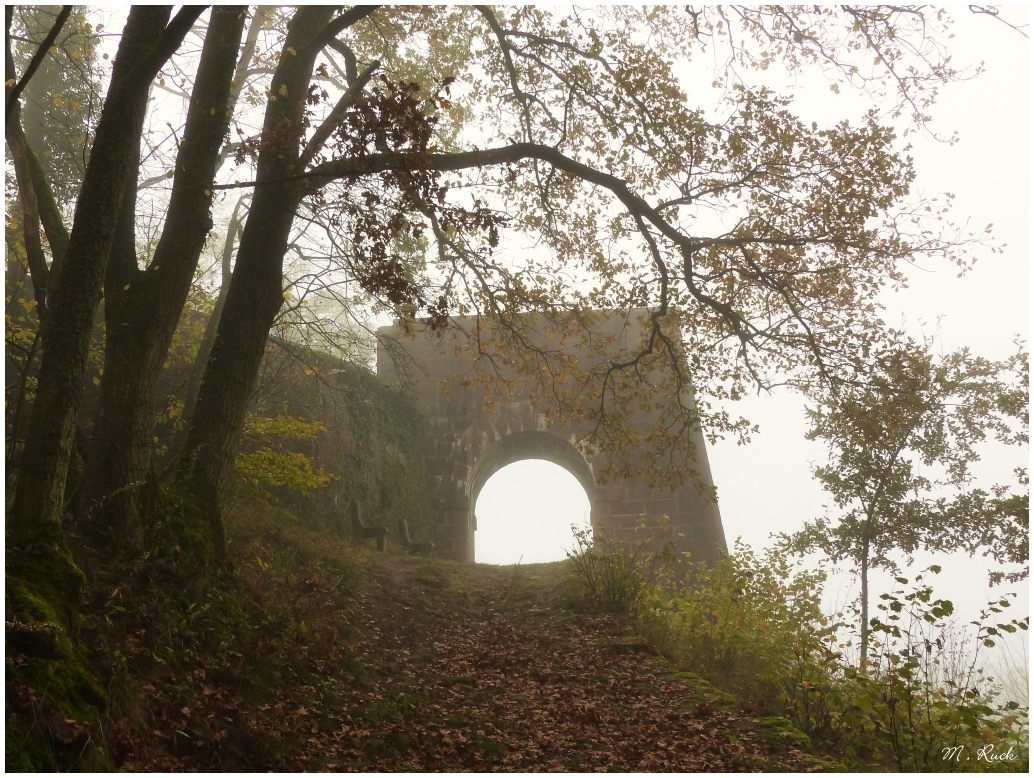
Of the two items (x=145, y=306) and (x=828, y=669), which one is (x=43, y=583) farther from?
(x=828, y=669)

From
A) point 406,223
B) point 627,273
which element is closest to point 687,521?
point 627,273

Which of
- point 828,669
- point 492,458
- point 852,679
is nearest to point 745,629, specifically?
point 828,669

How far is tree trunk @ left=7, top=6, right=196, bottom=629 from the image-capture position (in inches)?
148

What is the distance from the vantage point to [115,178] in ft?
14.9

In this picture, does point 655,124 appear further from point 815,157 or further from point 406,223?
point 406,223

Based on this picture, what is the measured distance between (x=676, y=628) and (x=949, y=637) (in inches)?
132

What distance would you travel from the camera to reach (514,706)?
5.71 meters

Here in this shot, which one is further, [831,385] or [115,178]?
[831,385]

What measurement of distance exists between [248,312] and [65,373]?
2432mm

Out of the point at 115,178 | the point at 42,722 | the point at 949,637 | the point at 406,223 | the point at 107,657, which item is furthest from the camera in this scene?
the point at 406,223

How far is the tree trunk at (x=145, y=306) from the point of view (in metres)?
5.05

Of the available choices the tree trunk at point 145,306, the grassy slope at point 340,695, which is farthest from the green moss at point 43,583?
the tree trunk at point 145,306
